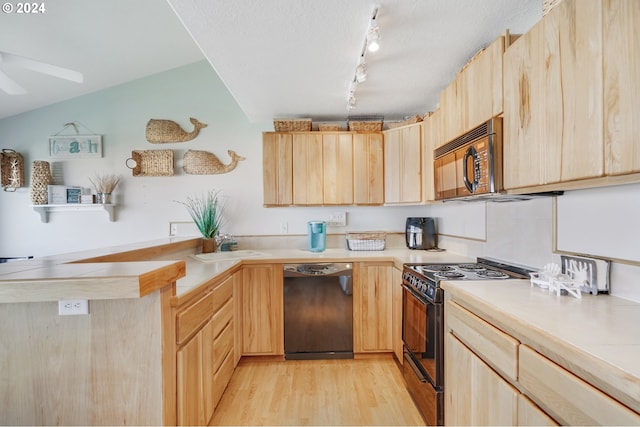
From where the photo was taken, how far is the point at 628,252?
3.71 ft

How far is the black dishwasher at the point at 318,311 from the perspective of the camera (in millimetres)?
2439

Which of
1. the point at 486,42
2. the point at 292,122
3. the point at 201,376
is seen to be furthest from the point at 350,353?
the point at 486,42

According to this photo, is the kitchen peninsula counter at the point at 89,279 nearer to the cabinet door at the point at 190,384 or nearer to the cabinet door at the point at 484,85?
the cabinet door at the point at 190,384

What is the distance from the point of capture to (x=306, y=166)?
9.21ft

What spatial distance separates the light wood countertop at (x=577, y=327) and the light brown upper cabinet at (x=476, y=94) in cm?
91

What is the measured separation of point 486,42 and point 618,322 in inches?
64.5

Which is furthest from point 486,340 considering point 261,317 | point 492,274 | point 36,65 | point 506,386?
point 36,65

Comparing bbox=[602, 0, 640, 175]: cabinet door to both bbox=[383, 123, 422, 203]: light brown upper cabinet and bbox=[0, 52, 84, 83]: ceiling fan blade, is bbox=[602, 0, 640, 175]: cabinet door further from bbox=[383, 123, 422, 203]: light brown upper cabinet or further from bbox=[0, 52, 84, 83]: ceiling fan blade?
bbox=[0, 52, 84, 83]: ceiling fan blade

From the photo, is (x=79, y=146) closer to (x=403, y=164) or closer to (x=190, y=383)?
(x=190, y=383)

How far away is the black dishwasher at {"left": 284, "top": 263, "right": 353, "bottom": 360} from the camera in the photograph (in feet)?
8.00

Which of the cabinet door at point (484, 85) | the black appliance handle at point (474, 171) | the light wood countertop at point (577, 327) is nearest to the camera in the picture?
the light wood countertop at point (577, 327)

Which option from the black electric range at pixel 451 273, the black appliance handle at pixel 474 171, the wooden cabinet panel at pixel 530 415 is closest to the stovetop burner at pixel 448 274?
the black electric range at pixel 451 273

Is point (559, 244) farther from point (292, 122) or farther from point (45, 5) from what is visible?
point (45, 5)

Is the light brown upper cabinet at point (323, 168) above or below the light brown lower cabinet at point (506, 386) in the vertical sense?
above
